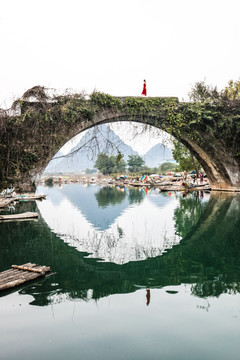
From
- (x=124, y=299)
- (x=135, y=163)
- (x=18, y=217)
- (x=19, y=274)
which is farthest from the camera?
(x=135, y=163)

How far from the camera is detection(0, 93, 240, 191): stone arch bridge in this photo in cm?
1246

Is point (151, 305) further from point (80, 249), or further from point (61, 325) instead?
point (80, 249)

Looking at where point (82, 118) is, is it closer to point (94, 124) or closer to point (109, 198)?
point (94, 124)

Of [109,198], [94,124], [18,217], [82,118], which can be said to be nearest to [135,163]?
[109,198]

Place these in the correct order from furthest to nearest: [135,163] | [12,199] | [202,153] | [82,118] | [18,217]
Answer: [135,163] < [202,153] < [12,199] < [82,118] < [18,217]

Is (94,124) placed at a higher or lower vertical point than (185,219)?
higher

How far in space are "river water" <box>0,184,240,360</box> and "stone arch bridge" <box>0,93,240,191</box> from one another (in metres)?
5.81

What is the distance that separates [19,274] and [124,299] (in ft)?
5.14

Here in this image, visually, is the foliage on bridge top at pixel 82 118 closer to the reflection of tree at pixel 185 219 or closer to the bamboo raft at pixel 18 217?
the bamboo raft at pixel 18 217

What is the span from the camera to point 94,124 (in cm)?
1498

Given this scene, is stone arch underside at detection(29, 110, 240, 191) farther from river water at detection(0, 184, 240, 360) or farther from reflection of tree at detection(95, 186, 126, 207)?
river water at detection(0, 184, 240, 360)

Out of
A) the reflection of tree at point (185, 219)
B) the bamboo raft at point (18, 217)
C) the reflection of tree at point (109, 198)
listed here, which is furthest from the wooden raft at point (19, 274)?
the reflection of tree at point (109, 198)

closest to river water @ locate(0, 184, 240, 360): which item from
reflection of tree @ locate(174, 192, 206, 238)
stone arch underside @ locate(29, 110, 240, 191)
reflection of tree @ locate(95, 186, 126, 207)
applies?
reflection of tree @ locate(174, 192, 206, 238)

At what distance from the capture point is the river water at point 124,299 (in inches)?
109
